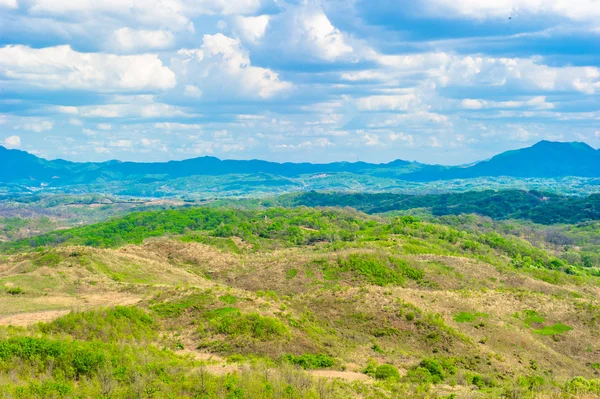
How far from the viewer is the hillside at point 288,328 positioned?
32.1 meters

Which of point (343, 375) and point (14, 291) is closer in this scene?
point (343, 375)

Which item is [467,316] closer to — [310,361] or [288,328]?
[288,328]

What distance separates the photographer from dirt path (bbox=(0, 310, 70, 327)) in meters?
42.0

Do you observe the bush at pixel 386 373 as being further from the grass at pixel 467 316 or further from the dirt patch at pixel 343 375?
the grass at pixel 467 316

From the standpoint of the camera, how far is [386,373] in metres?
38.7

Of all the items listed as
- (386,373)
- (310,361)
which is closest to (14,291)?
(310,361)

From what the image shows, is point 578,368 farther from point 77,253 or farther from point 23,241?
point 23,241

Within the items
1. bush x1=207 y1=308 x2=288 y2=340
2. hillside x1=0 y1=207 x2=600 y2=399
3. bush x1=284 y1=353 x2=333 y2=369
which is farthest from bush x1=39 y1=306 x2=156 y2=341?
bush x1=284 y1=353 x2=333 y2=369

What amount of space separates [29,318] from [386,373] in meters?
27.2

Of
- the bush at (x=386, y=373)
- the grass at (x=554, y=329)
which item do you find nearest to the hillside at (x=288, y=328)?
the bush at (x=386, y=373)

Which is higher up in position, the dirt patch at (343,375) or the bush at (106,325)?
the bush at (106,325)

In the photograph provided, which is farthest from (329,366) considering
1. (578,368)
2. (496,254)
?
(496,254)

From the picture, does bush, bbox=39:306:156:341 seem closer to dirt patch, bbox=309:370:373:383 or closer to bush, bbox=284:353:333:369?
bush, bbox=284:353:333:369

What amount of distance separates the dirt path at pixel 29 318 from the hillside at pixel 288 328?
308mm
